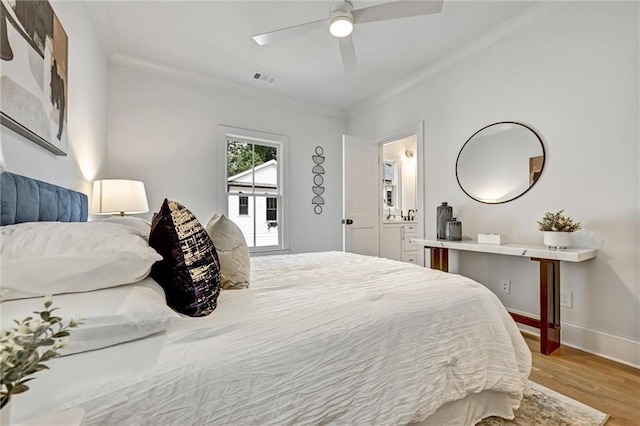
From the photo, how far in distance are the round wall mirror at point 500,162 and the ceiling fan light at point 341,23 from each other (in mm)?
1742

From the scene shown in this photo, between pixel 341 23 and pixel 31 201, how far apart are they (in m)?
2.07

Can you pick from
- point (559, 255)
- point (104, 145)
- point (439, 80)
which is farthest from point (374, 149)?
point (104, 145)

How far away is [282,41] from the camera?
2.87 m

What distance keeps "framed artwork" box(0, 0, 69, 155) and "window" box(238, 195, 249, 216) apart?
7.35ft

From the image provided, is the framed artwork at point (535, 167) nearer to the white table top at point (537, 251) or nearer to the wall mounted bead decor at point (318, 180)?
the white table top at point (537, 251)

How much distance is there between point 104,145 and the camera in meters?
2.98

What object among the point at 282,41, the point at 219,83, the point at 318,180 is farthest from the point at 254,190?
the point at 282,41

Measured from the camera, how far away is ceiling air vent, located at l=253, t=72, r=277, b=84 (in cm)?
355

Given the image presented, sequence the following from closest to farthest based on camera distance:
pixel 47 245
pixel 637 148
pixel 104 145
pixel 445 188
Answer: pixel 47 245 < pixel 637 148 < pixel 104 145 < pixel 445 188

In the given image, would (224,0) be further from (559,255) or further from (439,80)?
(559,255)

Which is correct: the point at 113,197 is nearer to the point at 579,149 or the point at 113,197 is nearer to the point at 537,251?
the point at 537,251

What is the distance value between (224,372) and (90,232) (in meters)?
0.58

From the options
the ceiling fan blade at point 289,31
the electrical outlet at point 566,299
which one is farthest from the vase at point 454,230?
the ceiling fan blade at point 289,31

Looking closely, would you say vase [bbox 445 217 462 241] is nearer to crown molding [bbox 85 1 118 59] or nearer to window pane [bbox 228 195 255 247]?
window pane [bbox 228 195 255 247]
